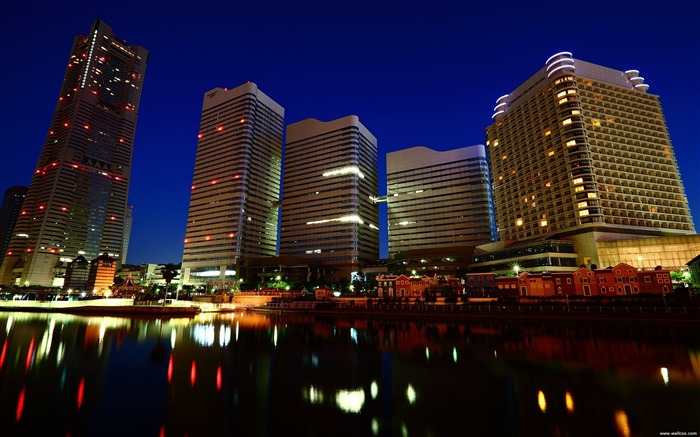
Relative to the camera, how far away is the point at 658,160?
118 m

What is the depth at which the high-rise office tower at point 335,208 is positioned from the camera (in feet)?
577

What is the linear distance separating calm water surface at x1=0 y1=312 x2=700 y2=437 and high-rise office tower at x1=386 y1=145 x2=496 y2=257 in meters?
138

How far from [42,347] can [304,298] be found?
235 ft

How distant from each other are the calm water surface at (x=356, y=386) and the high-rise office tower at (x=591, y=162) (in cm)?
8151

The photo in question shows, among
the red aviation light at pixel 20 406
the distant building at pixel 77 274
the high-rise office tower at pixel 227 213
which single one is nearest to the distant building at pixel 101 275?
the distant building at pixel 77 274

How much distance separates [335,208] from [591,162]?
388ft

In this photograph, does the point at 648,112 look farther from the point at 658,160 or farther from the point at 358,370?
the point at 358,370

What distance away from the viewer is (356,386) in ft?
71.5

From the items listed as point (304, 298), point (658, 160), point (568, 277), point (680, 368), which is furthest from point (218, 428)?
point (658, 160)

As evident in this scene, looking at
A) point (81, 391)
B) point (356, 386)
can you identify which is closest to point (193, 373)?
point (81, 391)

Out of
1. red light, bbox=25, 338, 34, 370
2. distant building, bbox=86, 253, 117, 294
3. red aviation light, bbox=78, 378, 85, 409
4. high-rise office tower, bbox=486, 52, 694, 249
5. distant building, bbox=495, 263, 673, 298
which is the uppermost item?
high-rise office tower, bbox=486, 52, 694, 249

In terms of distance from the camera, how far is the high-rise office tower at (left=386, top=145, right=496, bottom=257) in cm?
17638

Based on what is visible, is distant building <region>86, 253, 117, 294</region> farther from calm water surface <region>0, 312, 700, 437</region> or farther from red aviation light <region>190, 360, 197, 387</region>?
red aviation light <region>190, 360, 197, 387</region>

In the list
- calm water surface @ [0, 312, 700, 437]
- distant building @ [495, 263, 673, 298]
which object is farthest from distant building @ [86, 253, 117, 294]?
distant building @ [495, 263, 673, 298]
